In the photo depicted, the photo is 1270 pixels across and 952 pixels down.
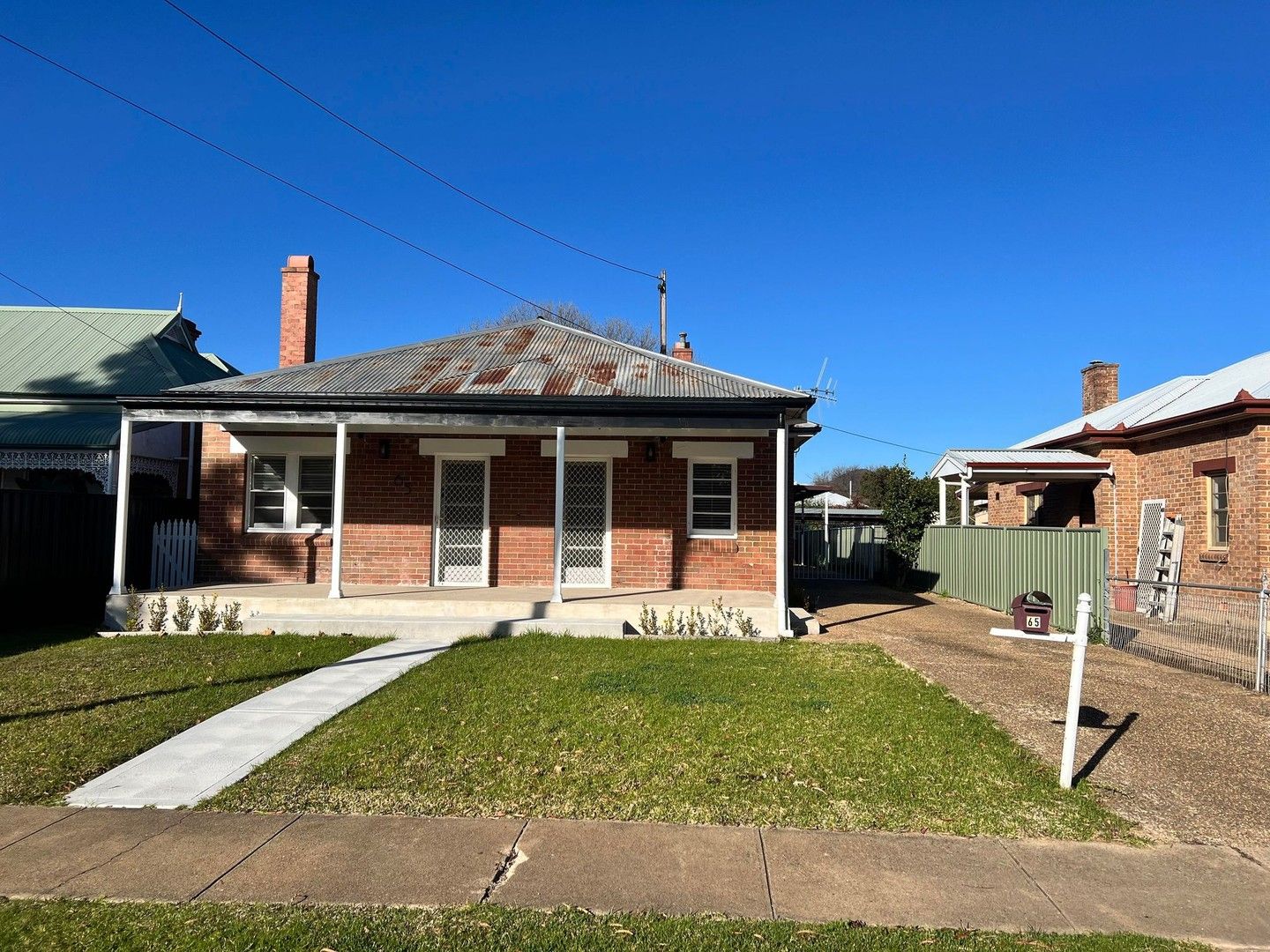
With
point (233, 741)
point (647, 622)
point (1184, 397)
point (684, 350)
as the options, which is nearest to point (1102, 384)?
point (1184, 397)

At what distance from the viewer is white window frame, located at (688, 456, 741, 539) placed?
13.3m

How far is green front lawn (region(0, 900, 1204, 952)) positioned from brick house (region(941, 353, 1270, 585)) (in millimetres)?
12355

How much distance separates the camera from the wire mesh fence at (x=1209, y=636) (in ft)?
27.4

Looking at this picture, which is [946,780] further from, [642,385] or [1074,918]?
[642,385]

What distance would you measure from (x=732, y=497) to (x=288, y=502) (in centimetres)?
761

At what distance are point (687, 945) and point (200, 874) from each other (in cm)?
248

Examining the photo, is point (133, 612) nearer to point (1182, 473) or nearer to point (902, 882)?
point (902, 882)

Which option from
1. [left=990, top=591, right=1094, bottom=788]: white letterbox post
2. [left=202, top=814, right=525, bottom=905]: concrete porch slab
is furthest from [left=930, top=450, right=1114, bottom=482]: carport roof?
[left=202, top=814, right=525, bottom=905]: concrete porch slab

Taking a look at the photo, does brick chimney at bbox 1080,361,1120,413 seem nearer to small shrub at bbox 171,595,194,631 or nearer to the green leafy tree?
the green leafy tree

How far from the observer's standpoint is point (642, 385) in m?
12.2

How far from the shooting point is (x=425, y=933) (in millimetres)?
3471

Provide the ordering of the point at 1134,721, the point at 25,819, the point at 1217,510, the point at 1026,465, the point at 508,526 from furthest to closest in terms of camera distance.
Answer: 1. the point at 1026,465
2. the point at 1217,510
3. the point at 508,526
4. the point at 1134,721
5. the point at 25,819

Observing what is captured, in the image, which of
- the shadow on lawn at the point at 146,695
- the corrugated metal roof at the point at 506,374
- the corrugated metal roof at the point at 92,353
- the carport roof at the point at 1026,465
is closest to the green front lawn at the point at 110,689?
the shadow on lawn at the point at 146,695

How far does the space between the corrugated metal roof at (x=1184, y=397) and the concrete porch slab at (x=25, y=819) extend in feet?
53.0
